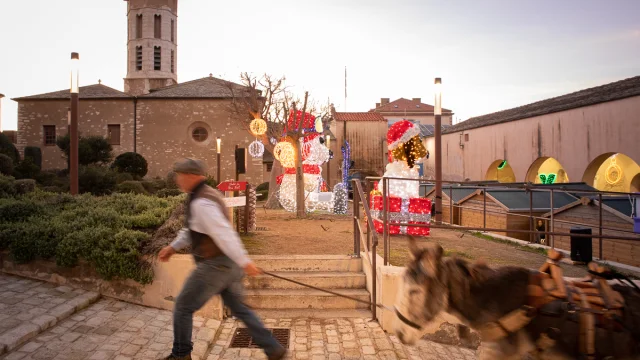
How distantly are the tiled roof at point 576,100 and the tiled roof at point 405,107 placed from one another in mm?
24500

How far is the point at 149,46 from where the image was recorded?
44.2 meters

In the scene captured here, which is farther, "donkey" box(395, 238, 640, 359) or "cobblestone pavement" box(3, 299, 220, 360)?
"cobblestone pavement" box(3, 299, 220, 360)

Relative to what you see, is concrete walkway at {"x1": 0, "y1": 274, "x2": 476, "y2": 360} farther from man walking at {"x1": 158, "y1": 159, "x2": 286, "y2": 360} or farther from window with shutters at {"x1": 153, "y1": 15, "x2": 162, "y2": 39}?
window with shutters at {"x1": 153, "y1": 15, "x2": 162, "y2": 39}

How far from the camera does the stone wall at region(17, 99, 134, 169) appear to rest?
32.0 m

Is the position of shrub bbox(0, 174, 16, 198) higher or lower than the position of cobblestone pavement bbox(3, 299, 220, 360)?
higher

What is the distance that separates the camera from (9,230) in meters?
6.32

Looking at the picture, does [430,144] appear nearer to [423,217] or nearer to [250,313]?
[423,217]

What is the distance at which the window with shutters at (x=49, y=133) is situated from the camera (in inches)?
1282

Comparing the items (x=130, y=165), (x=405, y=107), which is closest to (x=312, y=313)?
(x=130, y=165)

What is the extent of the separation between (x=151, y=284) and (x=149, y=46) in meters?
43.4

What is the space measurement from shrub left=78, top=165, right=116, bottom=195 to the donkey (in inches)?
721

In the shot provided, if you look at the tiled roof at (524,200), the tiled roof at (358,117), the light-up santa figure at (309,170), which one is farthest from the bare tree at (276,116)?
the tiled roof at (358,117)

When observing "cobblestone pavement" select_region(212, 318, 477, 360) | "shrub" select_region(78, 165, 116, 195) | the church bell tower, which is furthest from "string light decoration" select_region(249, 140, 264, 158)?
the church bell tower

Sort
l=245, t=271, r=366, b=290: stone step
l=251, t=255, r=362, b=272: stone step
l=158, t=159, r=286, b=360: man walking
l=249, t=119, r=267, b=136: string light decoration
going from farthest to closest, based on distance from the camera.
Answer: l=249, t=119, r=267, b=136: string light decoration
l=251, t=255, r=362, b=272: stone step
l=245, t=271, r=366, b=290: stone step
l=158, t=159, r=286, b=360: man walking
